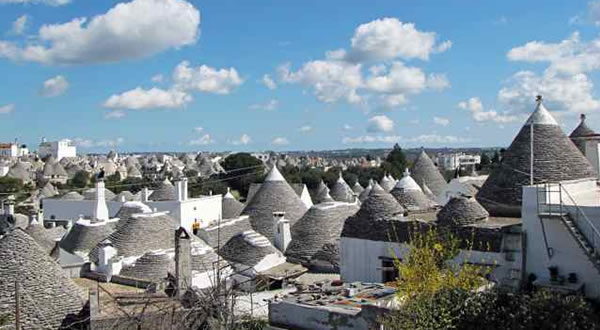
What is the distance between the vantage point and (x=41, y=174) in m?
80.9

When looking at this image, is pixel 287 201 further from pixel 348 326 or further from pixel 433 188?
pixel 348 326

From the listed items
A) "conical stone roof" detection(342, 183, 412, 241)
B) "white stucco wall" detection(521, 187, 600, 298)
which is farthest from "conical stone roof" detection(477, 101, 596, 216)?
"conical stone roof" detection(342, 183, 412, 241)

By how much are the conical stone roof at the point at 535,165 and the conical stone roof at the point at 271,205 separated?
9555 millimetres

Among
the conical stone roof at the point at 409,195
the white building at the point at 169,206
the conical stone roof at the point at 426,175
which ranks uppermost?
the conical stone roof at the point at 426,175

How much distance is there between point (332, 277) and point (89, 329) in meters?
8.42

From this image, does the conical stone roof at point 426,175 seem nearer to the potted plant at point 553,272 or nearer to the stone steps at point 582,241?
the potted plant at point 553,272

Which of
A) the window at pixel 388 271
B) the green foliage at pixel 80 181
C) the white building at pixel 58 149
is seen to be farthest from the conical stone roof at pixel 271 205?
the white building at pixel 58 149

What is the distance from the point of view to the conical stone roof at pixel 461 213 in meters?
14.3

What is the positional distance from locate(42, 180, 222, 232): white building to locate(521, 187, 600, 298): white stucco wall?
14.8 m

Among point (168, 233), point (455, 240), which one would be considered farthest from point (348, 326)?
point (168, 233)

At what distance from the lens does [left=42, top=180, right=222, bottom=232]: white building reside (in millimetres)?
26984

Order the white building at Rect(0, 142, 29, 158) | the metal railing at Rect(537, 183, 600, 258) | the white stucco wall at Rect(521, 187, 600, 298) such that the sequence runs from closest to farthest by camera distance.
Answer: the metal railing at Rect(537, 183, 600, 258) → the white stucco wall at Rect(521, 187, 600, 298) → the white building at Rect(0, 142, 29, 158)

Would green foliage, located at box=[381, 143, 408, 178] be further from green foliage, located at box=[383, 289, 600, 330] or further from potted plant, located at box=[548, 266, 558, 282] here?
green foliage, located at box=[383, 289, 600, 330]

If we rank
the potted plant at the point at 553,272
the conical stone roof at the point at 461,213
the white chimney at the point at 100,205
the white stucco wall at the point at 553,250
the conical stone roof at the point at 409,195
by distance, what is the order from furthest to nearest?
1. the white chimney at the point at 100,205
2. the conical stone roof at the point at 409,195
3. the conical stone roof at the point at 461,213
4. the potted plant at the point at 553,272
5. the white stucco wall at the point at 553,250
